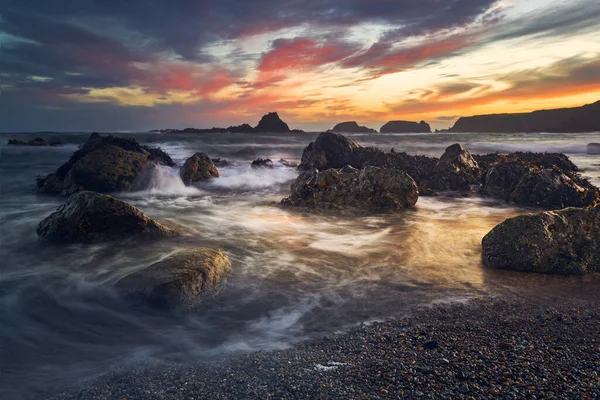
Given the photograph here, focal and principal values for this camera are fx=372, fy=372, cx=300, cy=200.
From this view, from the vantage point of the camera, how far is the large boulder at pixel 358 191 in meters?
11.5

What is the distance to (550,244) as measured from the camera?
20.5 ft

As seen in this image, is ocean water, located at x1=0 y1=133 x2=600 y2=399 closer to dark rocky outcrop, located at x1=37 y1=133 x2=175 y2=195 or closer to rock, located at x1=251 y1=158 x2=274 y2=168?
dark rocky outcrop, located at x1=37 y1=133 x2=175 y2=195

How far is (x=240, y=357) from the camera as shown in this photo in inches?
155

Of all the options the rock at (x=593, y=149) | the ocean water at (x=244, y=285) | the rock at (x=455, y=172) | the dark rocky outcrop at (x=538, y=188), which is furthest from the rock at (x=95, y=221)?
the rock at (x=593, y=149)

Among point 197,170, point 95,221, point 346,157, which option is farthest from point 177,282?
point 346,157

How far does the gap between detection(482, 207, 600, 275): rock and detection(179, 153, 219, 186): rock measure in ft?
42.6

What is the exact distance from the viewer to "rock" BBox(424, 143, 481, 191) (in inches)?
585

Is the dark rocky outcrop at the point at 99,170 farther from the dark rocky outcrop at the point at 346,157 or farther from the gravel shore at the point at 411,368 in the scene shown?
the gravel shore at the point at 411,368

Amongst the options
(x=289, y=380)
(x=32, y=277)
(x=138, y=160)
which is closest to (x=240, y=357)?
(x=289, y=380)

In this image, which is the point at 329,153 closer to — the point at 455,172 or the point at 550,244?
the point at 455,172

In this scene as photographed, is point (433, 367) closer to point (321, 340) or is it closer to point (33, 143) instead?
point (321, 340)

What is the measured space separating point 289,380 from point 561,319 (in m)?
3.51

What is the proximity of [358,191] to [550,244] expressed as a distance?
5.97m

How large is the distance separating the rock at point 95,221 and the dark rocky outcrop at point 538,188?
11401 mm
